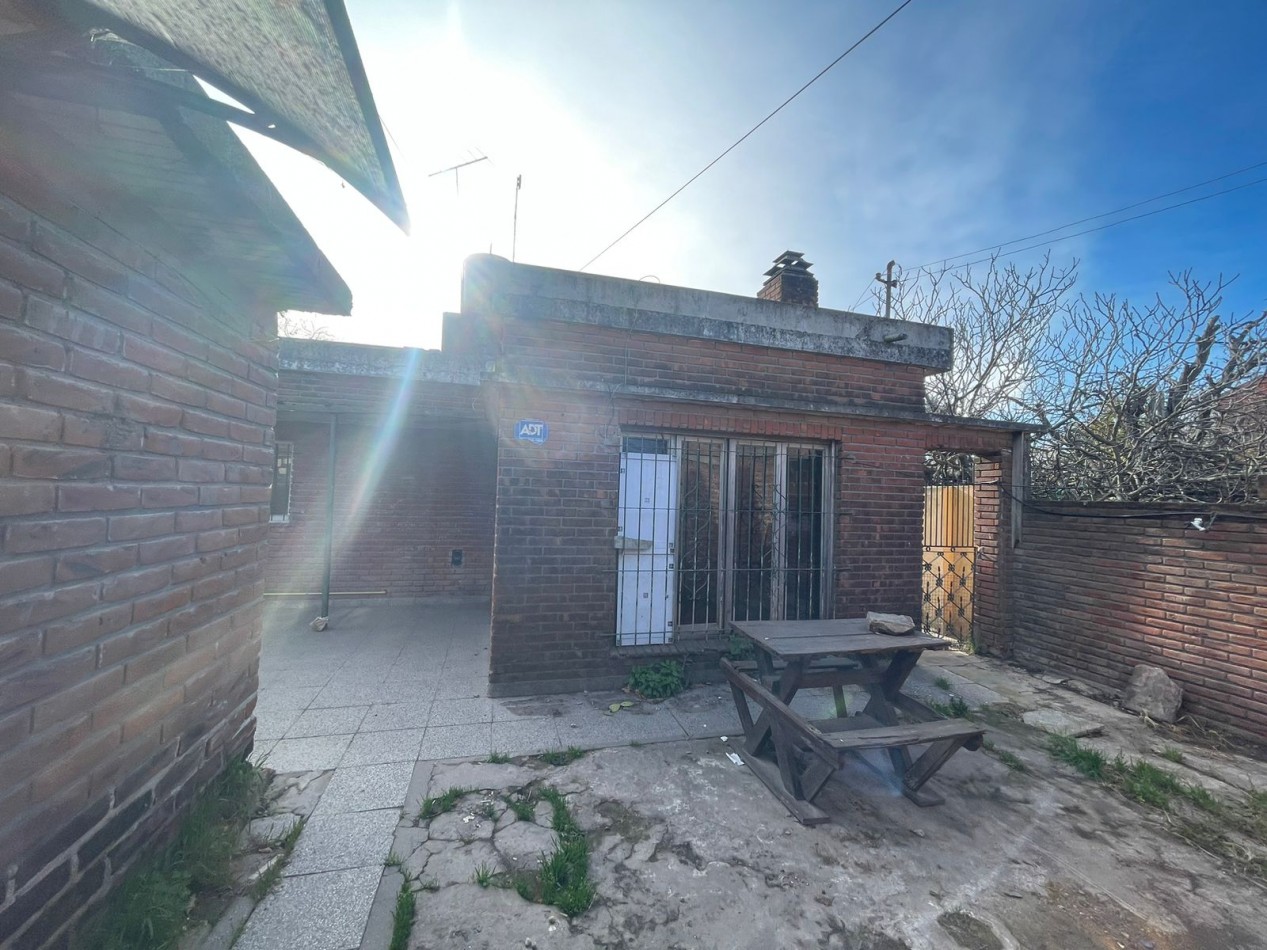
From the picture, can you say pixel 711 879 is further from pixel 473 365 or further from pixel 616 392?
pixel 473 365

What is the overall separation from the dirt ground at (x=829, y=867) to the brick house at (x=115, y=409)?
1242 millimetres

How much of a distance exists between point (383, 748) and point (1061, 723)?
17.4 feet

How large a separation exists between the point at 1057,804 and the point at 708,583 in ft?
9.07

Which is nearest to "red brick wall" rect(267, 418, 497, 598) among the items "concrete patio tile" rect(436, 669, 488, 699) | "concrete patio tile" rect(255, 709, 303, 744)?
"concrete patio tile" rect(436, 669, 488, 699)

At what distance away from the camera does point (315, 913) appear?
202 cm

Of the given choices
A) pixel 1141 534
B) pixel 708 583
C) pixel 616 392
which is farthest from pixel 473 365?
pixel 1141 534

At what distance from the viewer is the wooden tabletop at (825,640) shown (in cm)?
318

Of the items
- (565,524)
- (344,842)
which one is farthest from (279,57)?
(565,524)

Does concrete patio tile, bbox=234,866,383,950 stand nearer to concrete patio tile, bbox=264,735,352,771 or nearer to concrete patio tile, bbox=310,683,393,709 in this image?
concrete patio tile, bbox=264,735,352,771

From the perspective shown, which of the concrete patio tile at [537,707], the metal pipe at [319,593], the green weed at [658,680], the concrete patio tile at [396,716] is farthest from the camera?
the metal pipe at [319,593]

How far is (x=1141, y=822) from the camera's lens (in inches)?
112

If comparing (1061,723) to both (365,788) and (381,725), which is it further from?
(381,725)

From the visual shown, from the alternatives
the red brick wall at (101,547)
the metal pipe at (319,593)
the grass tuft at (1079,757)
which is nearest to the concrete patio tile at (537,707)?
the red brick wall at (101,547)

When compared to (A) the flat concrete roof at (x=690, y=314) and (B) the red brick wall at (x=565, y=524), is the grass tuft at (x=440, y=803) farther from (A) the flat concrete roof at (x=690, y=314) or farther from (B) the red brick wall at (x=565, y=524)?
(A) the flat concrete roof at (x=690, y=314)
